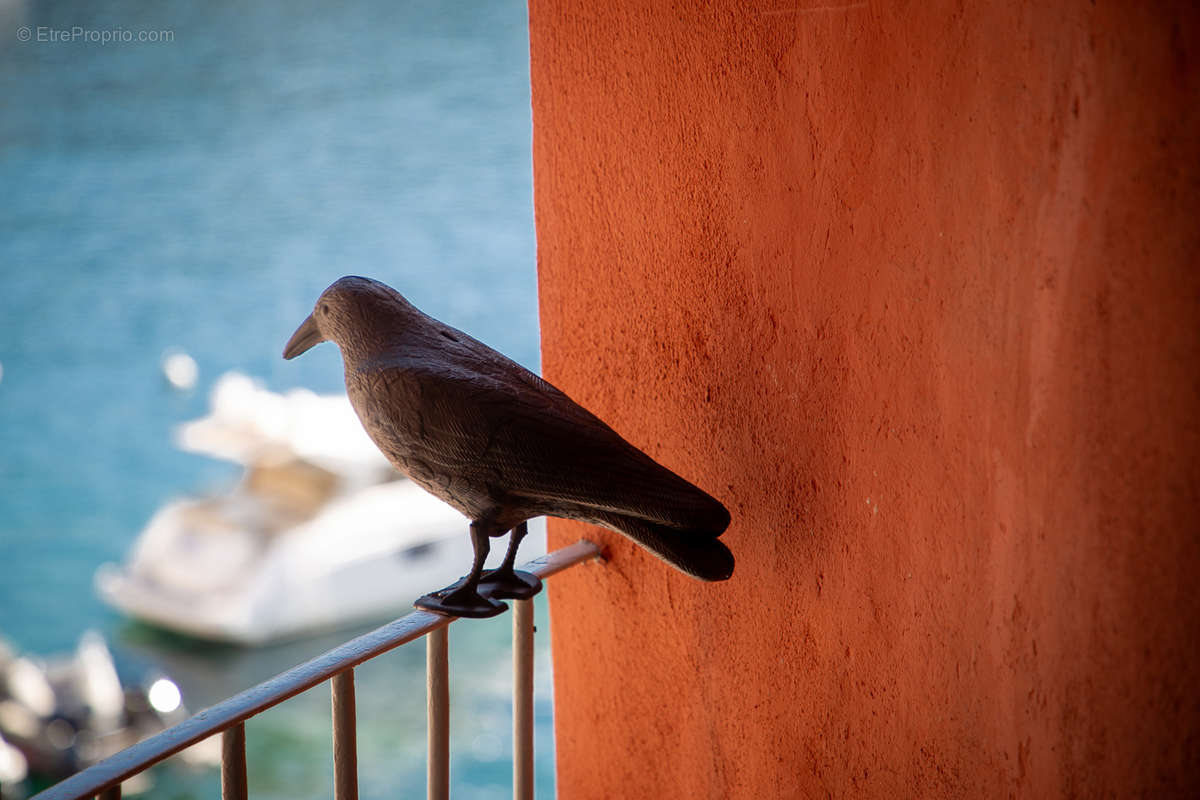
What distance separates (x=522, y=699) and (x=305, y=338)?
53 cm

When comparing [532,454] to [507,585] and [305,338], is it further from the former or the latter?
[305,338]

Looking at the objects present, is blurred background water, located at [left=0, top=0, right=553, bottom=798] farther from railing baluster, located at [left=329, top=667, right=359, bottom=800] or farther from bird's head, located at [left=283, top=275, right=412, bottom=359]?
railing baluster, located at [left=329, top=667, right=359, bottom=800]

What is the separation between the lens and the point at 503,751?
22.3 feet

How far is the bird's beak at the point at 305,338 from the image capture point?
106 centimetres

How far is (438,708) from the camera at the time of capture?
3.34ft

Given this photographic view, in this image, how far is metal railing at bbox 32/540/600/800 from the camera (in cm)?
70

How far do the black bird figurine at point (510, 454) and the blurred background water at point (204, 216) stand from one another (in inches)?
317

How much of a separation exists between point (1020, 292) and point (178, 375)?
1149 cm

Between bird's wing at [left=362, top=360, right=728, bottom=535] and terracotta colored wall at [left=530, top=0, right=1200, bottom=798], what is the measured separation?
0.20 metres

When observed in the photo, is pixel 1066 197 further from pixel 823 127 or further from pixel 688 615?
pixel 688 615

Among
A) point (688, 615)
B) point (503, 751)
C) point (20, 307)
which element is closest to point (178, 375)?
point (20, 307)

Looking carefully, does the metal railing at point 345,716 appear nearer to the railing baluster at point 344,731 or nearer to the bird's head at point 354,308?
the railing baluster at point 344,731

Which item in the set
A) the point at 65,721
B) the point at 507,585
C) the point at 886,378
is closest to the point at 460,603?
the point at 507,585

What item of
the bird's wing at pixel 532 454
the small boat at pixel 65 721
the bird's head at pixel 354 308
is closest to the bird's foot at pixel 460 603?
the bird's wing at pixel 532 454
